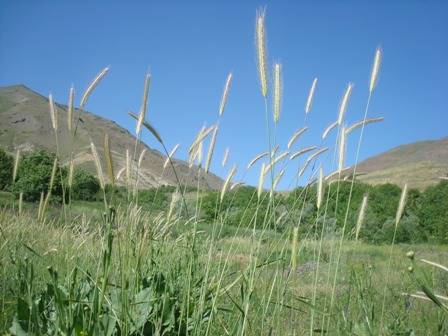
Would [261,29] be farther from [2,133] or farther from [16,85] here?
[16,85]

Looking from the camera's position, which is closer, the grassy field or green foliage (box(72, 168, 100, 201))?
the grassy field

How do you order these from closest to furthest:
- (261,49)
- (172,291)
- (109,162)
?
(109,162)
(261,49)
(172,291)

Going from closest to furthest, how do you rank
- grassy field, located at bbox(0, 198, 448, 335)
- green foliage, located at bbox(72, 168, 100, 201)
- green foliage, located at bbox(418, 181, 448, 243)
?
1. grassy field, located at bbox(0, 198, 448, 335)
2. green foliage, located at bbox(72, 168, 100, 201)
3. green foliage, located at bbox(418, 181, 448, 243)

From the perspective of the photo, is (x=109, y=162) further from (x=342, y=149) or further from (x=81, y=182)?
(x=81, y=182)

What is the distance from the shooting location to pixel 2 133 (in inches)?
4323

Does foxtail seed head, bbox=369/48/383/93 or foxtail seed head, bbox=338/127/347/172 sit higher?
foxtail seed head, bbox=369/48/383/93

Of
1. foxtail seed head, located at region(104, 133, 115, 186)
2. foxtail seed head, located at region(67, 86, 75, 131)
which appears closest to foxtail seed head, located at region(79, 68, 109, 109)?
foxtail seed head, located at region(67, 86, 75, 131)

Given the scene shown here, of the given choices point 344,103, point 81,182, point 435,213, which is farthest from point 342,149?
point 435,213

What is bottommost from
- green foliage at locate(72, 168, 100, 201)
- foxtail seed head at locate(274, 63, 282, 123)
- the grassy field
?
the grassy field

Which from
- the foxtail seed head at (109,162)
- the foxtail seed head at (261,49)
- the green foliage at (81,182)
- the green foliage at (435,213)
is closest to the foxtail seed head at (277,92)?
the foxtail seed head at (261,49)

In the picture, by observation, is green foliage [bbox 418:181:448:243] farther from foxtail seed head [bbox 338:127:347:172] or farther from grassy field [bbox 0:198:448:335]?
foxtail seed head [bbox 338:127:347:172]

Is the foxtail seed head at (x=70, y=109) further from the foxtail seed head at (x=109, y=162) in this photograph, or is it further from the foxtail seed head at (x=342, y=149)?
the foxtail seed head at (x=342, y=149)

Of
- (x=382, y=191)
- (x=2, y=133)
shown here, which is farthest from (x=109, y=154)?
(x=2, y=133)

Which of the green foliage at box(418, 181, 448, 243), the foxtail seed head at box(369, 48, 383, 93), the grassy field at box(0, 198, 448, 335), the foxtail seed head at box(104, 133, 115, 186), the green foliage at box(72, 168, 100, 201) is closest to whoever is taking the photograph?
the foxtail seed head at box(104, 133, 115, 186)
